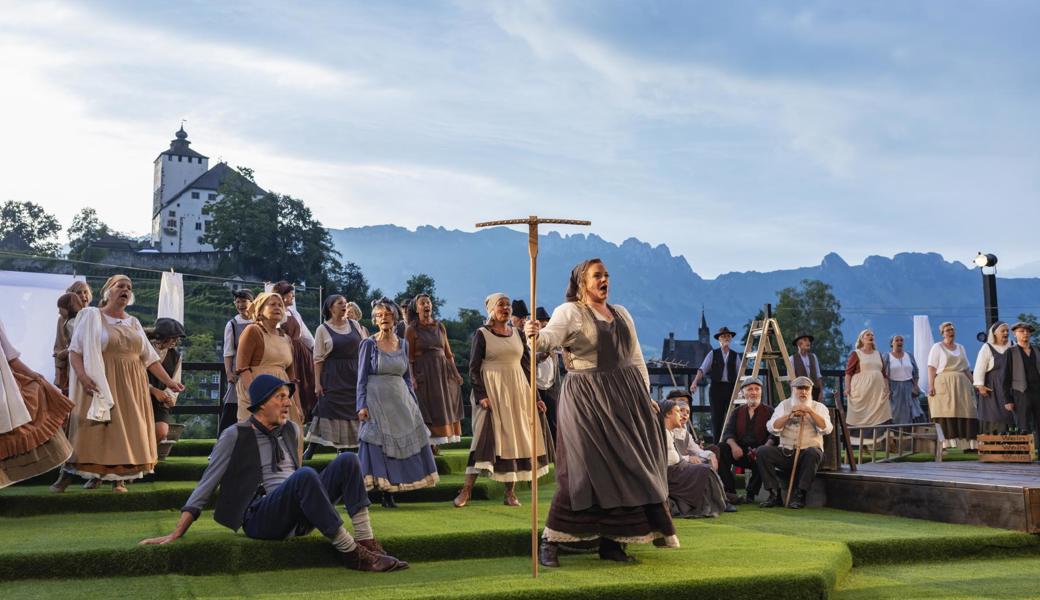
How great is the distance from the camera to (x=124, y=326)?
25.4 ft

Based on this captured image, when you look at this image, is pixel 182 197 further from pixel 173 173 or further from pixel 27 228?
pixel 27 228

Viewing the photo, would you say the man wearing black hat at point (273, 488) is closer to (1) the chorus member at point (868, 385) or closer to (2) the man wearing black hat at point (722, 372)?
(2) the man wearing black hat at point (722, 372)

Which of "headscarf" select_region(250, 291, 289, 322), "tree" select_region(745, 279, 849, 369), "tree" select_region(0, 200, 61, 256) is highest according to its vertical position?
"tree" select_region(0, 200, 61, 256)

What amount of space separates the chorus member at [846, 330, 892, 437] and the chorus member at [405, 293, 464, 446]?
6586 millimetres

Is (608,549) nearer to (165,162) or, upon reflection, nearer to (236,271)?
(236,271)

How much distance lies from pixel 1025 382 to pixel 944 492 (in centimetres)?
462

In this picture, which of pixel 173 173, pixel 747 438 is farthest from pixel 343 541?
pixel 173 173

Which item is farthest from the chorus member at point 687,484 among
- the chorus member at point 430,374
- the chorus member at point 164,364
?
the chorus member at point 164,364

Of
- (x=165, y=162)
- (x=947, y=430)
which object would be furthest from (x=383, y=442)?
(x=165, y=162)

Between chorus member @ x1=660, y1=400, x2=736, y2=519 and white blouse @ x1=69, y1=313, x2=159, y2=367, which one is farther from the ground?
white blouse @ x1=69, y1=313, x2=159, y2=367

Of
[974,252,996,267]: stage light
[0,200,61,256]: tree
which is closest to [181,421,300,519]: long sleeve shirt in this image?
[974,252,996,267]: stage light

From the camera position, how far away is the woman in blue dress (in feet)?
25.3

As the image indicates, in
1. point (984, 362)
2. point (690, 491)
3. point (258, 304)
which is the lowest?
point (690, 491)

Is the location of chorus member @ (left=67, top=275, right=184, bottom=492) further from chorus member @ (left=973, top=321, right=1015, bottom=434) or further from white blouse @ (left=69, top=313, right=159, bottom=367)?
chorus member @ (left=973, top=321, right=1015, bottom=434)
